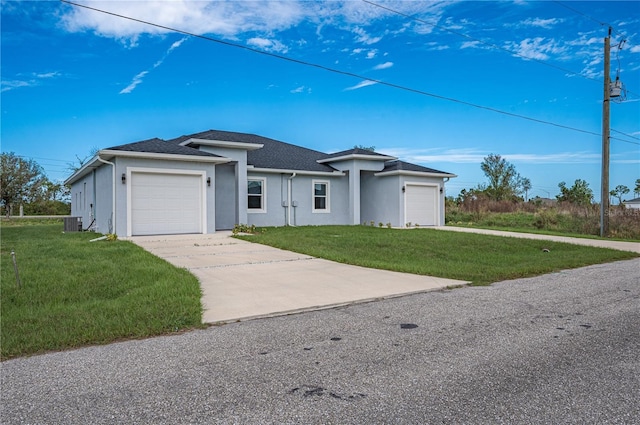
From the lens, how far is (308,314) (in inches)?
221

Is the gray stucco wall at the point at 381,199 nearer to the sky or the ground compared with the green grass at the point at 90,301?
nearer to the sky

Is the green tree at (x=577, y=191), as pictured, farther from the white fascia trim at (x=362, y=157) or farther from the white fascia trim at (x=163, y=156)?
the white fascia trim at (x=163, y=156)

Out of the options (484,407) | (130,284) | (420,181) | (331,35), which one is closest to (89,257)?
(130,284)

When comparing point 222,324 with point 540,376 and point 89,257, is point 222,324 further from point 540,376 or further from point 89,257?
point 89,257

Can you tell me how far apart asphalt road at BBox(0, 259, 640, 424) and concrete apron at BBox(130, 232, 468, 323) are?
0.64m

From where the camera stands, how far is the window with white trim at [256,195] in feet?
63.5

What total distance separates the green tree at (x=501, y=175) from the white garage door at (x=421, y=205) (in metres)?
28.3

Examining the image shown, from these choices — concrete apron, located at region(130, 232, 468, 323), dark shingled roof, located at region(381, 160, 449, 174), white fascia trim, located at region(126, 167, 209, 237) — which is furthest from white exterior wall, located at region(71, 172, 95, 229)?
dark shingled roof, located at region(381, 160, 449, 174)

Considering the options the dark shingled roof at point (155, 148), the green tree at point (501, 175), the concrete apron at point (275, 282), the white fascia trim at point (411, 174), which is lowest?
the concrete apron at point (275, 282)

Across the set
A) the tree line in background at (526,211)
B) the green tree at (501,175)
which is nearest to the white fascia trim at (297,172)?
the tree line in background at (526,211)

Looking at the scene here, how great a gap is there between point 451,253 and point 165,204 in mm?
9666

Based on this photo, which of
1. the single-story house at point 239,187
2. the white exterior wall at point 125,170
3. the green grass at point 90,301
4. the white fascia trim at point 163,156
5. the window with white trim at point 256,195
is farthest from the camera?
the window with white trim at point 256,195

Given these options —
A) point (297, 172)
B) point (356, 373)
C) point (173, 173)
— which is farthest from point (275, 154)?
point (356, 373)

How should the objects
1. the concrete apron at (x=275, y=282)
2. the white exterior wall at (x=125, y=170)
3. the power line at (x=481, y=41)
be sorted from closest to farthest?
the concrete apron at (x=275, y=282) < the power line at (x=481, y=41) < the white exterior wall at (x=125, y=170)
